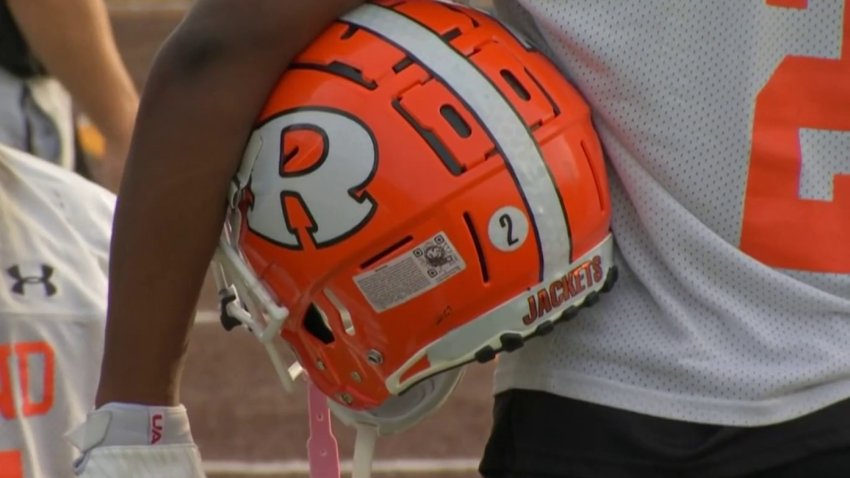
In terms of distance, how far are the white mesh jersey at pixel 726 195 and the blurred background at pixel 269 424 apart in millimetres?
3705

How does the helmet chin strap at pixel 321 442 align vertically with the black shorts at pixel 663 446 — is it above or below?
below

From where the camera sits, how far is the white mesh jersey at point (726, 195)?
1911 mm

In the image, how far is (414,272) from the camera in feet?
6.09

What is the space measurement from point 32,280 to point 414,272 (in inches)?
39.4

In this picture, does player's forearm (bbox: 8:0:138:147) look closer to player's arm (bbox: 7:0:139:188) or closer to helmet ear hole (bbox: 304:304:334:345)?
player's arm (bbox: 7:0:139:188)

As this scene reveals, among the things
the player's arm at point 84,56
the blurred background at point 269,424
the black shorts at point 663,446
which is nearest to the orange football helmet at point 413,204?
the black shorts at point 663,446

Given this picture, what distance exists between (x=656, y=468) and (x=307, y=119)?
559 mm

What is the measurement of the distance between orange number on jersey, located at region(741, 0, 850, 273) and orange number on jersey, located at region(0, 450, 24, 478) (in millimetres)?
1251

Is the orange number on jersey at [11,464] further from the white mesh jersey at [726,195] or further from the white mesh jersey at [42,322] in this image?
the white mesh jersey at [726,195]

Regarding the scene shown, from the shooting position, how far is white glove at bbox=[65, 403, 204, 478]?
1.90 meters

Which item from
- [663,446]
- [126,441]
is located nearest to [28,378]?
[126,441]

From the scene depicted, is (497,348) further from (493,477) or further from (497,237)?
(493,477)

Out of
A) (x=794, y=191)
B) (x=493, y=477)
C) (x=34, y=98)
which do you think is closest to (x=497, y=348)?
(x=493, y=477)

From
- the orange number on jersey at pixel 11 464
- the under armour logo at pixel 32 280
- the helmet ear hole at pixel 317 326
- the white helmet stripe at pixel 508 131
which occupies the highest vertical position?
the white helmet stripe at pixel 508 131
